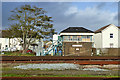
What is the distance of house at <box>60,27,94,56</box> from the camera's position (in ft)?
97.2

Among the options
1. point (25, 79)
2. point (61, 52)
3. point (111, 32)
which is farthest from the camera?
point (111, 32)

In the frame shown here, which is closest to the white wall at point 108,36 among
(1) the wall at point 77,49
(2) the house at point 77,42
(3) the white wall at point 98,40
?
(3) the white wall at point 98,40

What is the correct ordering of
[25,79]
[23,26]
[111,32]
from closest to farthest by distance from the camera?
[25,79] → [23,26] → [111,32]

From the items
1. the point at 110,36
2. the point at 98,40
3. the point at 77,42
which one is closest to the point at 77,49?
the point at 77,42

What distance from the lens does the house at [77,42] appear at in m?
29.6

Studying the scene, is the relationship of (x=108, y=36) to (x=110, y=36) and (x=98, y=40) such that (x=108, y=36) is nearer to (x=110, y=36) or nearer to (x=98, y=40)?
(x=110, y=36)

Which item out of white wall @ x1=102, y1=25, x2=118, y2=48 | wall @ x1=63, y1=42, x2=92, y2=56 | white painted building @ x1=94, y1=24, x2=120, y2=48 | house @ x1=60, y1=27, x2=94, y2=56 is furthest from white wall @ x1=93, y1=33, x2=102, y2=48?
wall @ x1=63, y1=42, x2=92, y2=56

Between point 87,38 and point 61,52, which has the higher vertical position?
point 87,38

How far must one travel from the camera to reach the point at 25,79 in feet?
29.2

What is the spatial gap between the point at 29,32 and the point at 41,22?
3.45m

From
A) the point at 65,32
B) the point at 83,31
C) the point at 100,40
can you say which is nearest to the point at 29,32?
the point at 65,32

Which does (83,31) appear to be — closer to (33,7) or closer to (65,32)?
(65,32)

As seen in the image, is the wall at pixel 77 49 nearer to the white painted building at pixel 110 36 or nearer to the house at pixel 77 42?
the house at pixel 77 42

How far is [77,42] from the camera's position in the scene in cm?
3034
